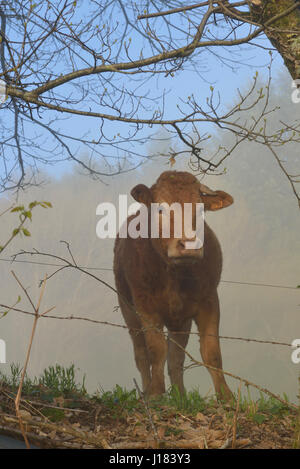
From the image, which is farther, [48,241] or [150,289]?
[48,241]

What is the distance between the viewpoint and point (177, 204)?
13.6 feet

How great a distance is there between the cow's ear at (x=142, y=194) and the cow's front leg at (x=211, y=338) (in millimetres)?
952

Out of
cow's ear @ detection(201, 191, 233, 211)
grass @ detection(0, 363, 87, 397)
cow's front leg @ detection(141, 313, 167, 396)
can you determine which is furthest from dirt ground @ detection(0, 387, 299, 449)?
cow's ear @ detection(201, 191, 233, 211)

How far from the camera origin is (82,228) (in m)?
9.49

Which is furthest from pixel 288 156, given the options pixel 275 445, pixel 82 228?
pixel 275 445

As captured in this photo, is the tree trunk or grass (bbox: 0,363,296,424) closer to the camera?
grass (bbox: 0,363,296,424)

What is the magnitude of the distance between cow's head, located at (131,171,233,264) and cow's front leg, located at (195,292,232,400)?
21.0 inches

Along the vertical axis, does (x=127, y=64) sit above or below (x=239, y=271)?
above

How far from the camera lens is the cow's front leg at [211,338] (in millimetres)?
4160

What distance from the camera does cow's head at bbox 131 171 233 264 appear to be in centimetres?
388

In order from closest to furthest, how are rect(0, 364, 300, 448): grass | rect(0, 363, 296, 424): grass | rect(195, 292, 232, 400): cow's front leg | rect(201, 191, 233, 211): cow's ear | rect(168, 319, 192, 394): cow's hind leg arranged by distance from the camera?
rect(0, 364, 300, 448): grass
rect(0, 363, 296, 424): grass
rect(195, 292, 232, 400): cow's front leg
rect(201, 191, 233, 211): cow's ear
rect(168, 319, 192, 394): cow's hind leg

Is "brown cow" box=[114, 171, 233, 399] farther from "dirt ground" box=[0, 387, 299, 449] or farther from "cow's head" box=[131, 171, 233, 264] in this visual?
"dirt ground" box=[0, 387, 299, 449]

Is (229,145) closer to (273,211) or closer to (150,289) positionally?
(273,211)
